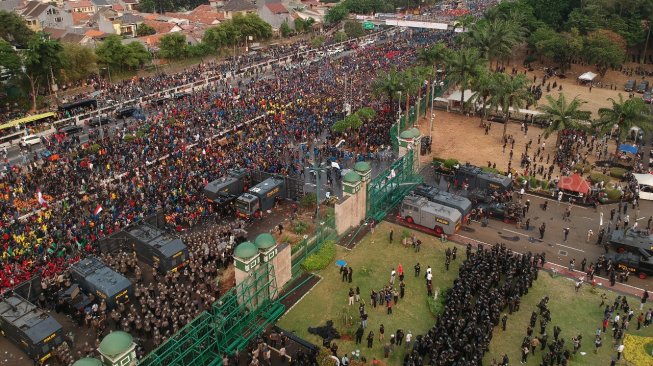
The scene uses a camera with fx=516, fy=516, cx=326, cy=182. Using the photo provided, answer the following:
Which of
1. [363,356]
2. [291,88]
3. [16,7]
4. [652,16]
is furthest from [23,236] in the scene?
[16,7]

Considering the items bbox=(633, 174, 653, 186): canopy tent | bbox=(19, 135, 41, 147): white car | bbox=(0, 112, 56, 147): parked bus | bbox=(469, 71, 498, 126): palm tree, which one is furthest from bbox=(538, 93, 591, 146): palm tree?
bbox=(0, 112, 56, 147): parked bus

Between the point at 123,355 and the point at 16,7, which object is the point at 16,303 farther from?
the point at 16,7

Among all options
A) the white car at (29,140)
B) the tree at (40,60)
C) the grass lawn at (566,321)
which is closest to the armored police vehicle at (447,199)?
the grass lawn at (566,321)

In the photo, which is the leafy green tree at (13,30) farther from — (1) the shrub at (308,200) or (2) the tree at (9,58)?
(1) the shrub at (308,200)

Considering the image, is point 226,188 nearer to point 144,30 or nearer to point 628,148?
point 628,148

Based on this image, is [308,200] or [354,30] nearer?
[308,200]

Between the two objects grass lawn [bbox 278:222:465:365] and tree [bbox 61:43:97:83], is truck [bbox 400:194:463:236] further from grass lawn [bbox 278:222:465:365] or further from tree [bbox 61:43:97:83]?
tree [bbox 61:43:97:83]

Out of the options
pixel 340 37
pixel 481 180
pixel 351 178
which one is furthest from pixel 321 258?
pixel 340 37
